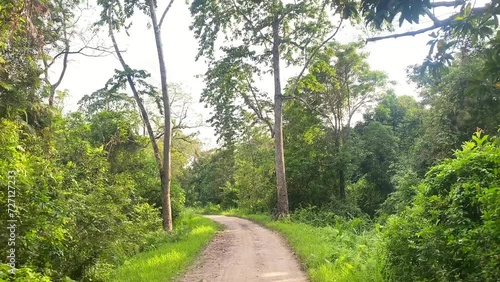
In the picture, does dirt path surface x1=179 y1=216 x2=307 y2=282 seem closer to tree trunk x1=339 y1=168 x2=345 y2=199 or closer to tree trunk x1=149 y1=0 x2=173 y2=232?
tree trunk x1=149 y1=0 x2=173 y2=232

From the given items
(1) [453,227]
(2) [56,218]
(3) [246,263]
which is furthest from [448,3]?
(3) [246,263]

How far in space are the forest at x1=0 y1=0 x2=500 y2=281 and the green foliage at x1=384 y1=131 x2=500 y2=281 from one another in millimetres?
24

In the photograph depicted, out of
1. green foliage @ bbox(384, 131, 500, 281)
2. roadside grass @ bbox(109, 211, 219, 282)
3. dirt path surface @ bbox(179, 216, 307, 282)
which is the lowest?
dirt path surface @ bbox(179, 216, 307, 282)

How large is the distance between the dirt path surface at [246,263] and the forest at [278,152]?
480mm

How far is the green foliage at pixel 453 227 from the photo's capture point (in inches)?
163

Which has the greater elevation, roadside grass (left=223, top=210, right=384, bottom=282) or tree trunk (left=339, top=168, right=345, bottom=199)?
tree trunk (left=339, top=168, right=345, bottom=199)

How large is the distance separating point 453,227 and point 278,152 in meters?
16.8

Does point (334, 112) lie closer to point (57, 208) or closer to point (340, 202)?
point (340, 202)

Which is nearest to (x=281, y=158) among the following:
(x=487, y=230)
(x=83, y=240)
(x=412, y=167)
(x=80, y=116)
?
(x=412, y=167)

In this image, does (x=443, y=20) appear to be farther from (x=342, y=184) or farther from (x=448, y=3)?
(x=342, y=184)

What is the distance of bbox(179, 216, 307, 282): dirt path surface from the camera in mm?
8333

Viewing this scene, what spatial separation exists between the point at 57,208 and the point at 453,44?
6.52 metres

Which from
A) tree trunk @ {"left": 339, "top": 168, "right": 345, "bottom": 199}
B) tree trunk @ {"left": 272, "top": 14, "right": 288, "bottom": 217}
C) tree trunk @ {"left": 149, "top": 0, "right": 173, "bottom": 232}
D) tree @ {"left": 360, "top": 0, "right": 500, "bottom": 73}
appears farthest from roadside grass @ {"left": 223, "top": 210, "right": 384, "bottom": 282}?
tree trunk @ {"left": 339, "top": 168, "right": 345, "bottom": 199}

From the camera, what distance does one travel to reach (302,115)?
87.0 feet
